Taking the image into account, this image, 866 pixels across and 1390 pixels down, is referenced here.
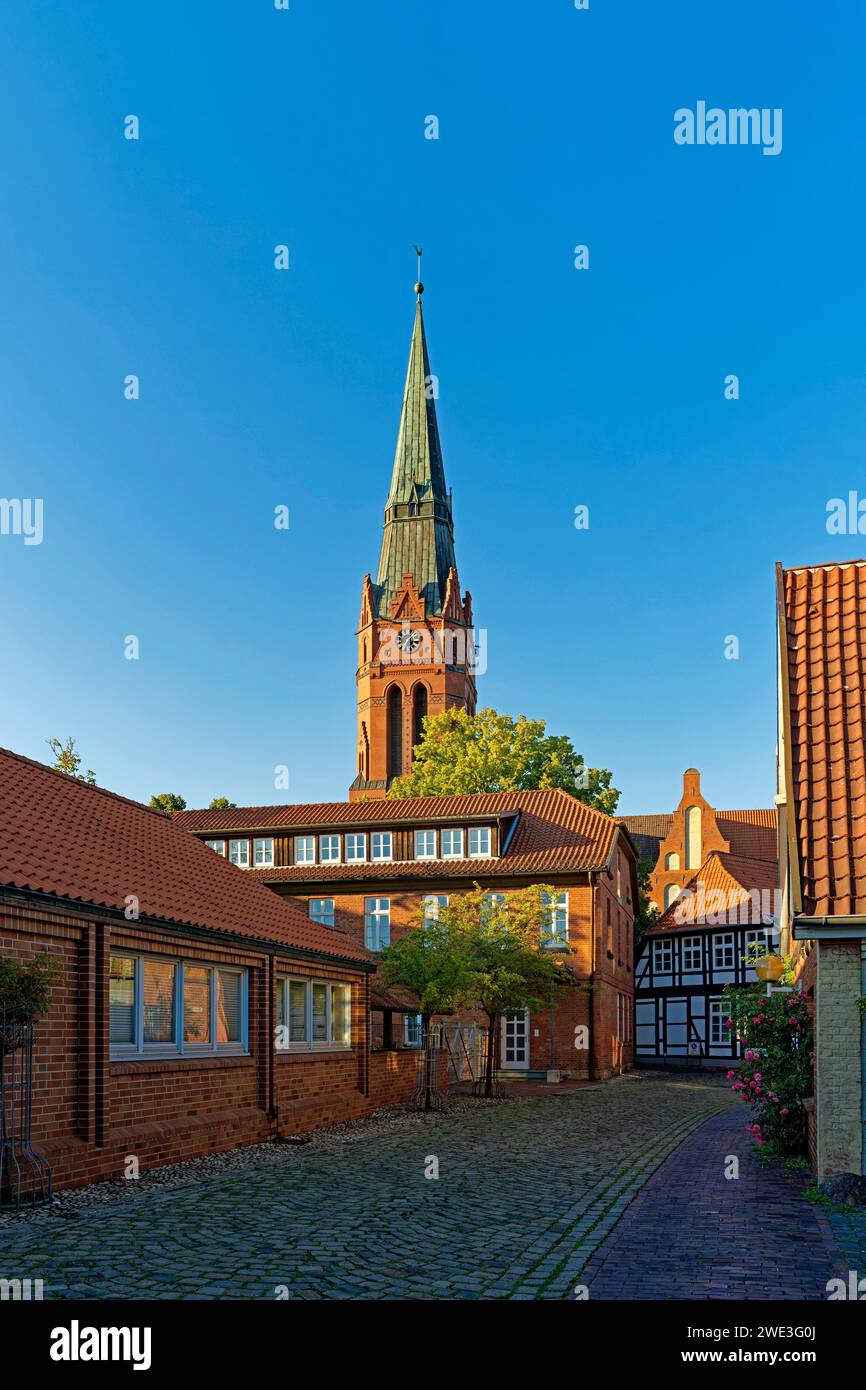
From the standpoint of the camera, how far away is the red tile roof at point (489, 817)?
127 feet

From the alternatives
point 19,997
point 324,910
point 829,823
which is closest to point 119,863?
point 19,997

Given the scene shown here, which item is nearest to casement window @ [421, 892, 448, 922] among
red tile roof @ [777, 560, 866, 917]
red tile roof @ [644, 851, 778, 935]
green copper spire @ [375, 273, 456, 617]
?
red tile roof @ [644, 851, 778, 935]

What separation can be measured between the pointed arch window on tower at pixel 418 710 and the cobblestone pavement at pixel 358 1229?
65.8 metres

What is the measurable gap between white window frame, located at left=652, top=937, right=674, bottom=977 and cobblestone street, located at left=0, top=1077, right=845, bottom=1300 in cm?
3391

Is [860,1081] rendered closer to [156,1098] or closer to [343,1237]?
[343,1237]

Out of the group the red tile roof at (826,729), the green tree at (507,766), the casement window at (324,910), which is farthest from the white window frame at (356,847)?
the red tile roof at (826,729)

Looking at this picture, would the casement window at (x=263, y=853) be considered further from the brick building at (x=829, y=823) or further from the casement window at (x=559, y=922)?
the brick building at (x=829, y=823)

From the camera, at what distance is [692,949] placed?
5003 centimetres

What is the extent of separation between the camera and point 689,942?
50281 mm

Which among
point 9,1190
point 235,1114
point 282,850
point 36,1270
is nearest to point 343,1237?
point 36,1270

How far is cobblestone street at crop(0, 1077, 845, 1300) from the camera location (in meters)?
8.33

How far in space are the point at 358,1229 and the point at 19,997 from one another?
3639mm

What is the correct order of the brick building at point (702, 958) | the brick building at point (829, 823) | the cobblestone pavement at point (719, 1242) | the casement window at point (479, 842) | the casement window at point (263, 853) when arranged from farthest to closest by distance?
the brick building at point (702, 958) → the casement window at point (263, 853) → the casement window at point (479, 842) → the brick building at point (829, 823) → the cobblestone pavement at point (719, 1242)

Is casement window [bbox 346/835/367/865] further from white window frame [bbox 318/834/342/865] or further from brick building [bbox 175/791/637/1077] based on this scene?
white window frame [bbox 318/834/342/865]
